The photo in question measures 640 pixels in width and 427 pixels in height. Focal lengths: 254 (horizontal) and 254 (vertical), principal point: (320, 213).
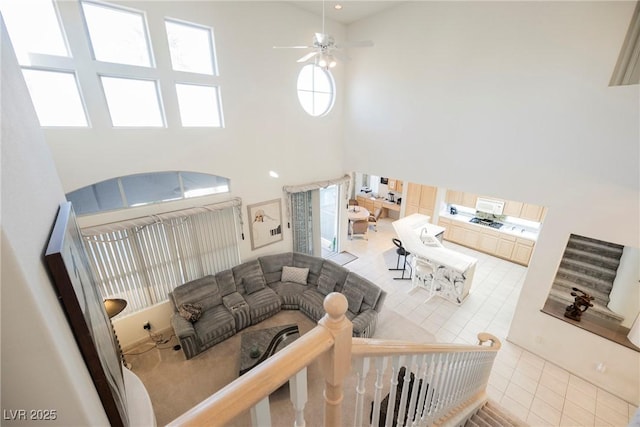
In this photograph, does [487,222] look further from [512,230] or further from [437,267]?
[437,267]

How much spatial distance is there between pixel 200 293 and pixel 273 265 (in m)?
1.46

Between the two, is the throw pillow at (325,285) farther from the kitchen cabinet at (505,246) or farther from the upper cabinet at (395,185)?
the upper cabinet at (395,185)

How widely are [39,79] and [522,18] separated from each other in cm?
598

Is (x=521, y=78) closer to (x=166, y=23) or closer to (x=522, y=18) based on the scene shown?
(x=522, y=18)

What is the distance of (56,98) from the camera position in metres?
3.02

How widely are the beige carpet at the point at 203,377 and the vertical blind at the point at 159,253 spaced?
0.89 m

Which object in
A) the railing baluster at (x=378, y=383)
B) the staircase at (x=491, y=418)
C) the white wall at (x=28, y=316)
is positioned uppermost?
the white wall at (x=28, y=316)

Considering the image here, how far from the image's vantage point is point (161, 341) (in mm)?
4219

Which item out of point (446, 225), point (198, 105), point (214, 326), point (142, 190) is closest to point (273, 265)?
point (214, 326)

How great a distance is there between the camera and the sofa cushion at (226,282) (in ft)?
15.2

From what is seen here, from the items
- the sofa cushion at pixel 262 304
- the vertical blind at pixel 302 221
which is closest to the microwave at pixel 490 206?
the vertical blind at pixel 302 221

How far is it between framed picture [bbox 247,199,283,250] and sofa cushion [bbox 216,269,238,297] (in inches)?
29.0

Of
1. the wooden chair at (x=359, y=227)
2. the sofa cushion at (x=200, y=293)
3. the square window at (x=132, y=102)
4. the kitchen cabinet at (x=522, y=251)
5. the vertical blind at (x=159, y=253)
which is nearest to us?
the square window at (x=132, y=102)

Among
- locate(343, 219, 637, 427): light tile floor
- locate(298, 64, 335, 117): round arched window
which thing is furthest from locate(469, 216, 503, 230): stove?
locate(298, 64, 335, 117): round arched window
